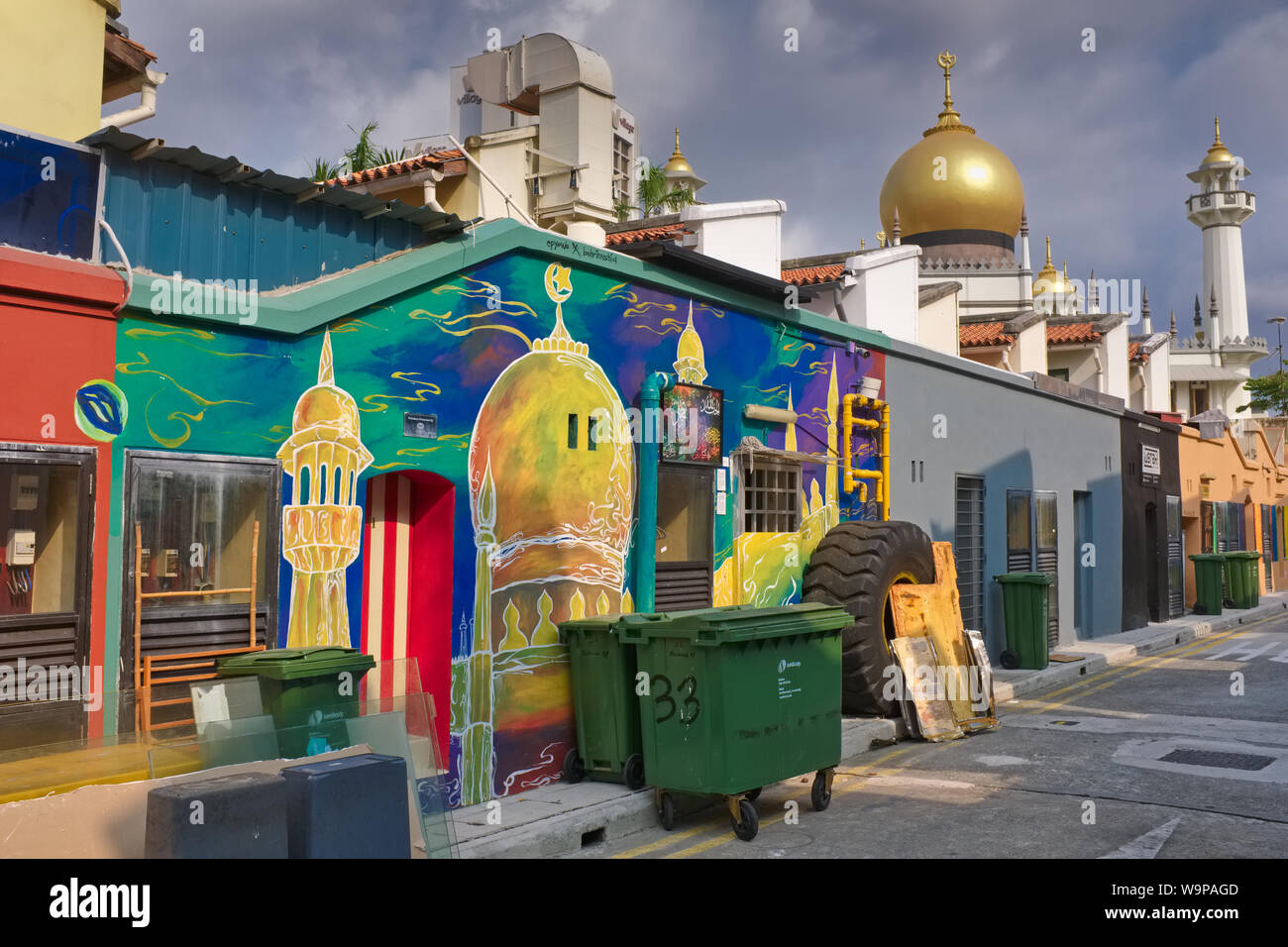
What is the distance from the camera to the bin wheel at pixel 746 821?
7418 mm

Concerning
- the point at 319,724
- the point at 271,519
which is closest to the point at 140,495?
the point at 271,519

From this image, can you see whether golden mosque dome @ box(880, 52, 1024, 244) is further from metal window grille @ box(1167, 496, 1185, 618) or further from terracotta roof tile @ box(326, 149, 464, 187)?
terracotta roof tile @ box(326, 149, 464, 187)

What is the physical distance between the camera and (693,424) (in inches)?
409

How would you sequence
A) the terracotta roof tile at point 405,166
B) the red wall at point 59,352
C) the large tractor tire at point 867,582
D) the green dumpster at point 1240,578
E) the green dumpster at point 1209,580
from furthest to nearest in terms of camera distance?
the green dumpster at point 1240,578 → the green dumpster at point 1209,580 → the terracotta roof tile at point 405,166 → the large tractor tire at point 867,582 → the red wall at point 59,352

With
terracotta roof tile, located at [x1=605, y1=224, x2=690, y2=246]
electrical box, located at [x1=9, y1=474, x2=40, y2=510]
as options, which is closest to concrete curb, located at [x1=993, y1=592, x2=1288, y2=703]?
terracotta roof tile, located at [x1=605, y1=224, x2=690, y2=246]

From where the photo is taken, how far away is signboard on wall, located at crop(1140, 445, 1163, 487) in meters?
22.9

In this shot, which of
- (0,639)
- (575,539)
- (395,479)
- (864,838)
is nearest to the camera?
(0,639)

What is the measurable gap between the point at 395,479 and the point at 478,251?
176 centimetres

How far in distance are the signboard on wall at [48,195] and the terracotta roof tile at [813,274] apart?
10150 mm

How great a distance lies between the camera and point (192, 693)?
6293 millimetres

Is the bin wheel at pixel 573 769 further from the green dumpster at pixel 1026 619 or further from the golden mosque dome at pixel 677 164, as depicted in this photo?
the golden mosque dome at pixel 677 164

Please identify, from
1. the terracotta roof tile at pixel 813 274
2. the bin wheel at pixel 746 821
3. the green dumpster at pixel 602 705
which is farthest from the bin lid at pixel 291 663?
the terracotta roof tile at pixel 813 274

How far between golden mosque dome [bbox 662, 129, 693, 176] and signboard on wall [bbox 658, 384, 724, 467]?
34.4 metres
